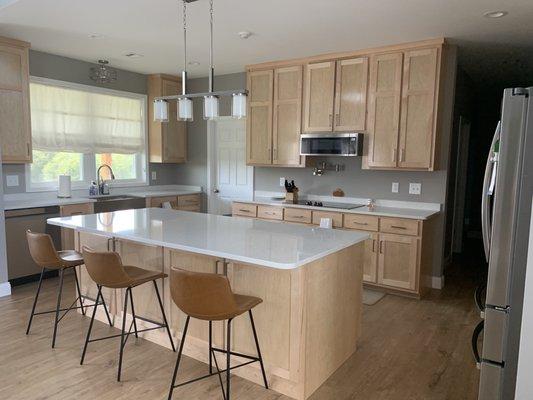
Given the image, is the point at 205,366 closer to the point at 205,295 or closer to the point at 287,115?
the point at 205,295

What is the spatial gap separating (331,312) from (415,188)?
2.55 m

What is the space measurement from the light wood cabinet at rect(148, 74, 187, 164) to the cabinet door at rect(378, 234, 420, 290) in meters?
3.65

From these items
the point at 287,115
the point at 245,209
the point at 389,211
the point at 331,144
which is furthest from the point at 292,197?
the point at 389,211

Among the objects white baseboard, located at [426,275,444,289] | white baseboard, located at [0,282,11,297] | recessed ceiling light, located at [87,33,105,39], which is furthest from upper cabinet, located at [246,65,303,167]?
white baseboard, located at [0,282,11,297]

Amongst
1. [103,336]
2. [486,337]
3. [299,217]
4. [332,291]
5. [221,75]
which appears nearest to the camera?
[486,337]

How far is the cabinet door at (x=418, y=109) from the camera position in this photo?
13.8ft

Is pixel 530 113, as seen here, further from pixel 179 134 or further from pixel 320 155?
pixel 179 134

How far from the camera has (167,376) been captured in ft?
8.79

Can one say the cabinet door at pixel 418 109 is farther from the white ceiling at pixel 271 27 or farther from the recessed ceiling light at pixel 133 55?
the recessed ceiling light at pixel 133 55

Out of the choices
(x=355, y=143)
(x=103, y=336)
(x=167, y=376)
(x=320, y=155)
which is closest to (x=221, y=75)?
(x=320, y=155)

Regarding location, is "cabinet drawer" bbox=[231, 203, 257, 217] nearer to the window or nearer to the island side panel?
the window

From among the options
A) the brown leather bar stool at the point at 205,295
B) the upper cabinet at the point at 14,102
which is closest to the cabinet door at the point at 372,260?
the brown leather bar stool at the point at 205,295

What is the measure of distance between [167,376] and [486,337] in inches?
76.4

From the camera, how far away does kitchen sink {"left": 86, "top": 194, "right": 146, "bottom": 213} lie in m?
5.14
